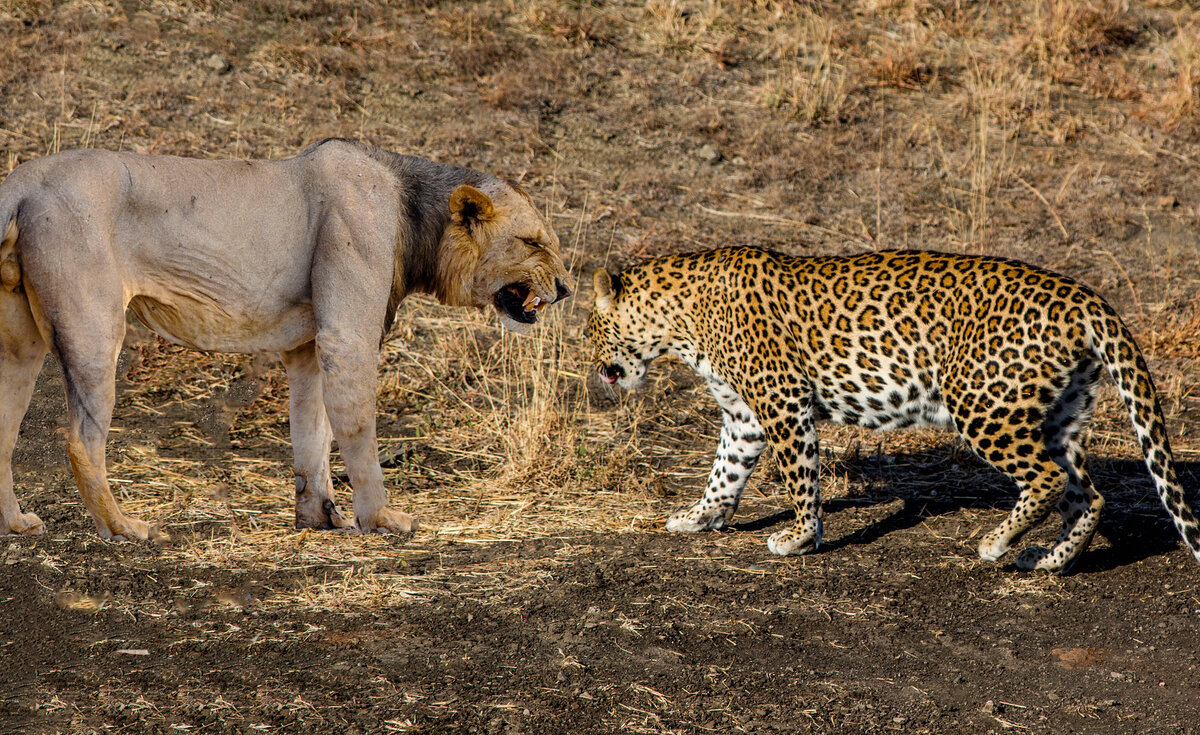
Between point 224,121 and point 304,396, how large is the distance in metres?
6.20

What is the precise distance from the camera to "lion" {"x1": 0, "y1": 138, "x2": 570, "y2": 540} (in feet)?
16.0

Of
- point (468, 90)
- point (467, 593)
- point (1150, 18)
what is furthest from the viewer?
point (1150, 18)

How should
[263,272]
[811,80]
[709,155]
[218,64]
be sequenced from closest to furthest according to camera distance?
[263,272], [709,155], [218,64], [811,80]

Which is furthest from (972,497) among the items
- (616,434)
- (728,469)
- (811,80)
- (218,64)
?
(218,64)

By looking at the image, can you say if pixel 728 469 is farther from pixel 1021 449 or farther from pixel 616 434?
pixel 1021 449

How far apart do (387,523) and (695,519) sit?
66.3 inches

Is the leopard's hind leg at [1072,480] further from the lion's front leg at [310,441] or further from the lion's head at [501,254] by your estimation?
the lion's front leg at [310,441]

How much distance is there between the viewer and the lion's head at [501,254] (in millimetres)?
5809

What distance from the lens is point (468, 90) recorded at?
12.4 metres

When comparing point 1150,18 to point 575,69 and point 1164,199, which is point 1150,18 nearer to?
point 1164,199

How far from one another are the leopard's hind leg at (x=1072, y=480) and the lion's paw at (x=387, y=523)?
2.89 m

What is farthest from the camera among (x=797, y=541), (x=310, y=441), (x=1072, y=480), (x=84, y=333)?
(x=797, y=541)

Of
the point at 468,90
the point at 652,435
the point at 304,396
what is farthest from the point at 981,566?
the point at 468,90

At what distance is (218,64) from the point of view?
12125 mm
